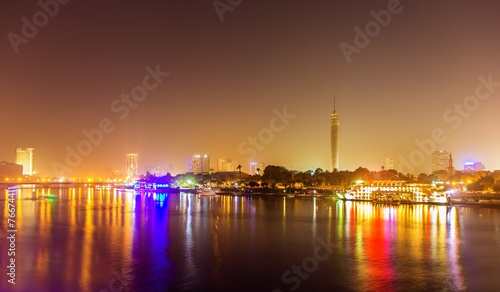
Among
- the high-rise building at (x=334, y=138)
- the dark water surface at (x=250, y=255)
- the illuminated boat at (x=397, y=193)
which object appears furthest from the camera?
the high-rise building at (x=334, y=138)

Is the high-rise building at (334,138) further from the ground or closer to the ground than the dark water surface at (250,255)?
further from the ground

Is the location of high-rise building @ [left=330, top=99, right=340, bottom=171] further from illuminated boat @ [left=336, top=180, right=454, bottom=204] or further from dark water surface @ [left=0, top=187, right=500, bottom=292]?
dark water surface @ [left=0, top=187, right=500, bottom=292]

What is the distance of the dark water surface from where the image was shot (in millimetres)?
14453

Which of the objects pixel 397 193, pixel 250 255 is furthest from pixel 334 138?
pixel 250 255

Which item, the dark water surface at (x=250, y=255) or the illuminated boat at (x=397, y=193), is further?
the illuminated boat at (x=397, y=193)

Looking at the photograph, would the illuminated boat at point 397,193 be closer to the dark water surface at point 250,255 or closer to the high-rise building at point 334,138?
the dark water surface at point 250,255

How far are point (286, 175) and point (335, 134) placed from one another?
2098 inches

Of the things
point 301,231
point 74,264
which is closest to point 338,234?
point 301,231

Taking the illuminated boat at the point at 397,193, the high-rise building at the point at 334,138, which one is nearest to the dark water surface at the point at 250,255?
the illuminated boat at the point at 397,193

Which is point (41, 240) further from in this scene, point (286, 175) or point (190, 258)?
point (286, 175)

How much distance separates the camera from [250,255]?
18.8 metres

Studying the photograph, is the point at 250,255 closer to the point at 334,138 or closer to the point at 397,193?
the point at 397,193

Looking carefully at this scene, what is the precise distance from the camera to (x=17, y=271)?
15.6 metres

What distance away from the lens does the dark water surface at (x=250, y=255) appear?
1445 cm
